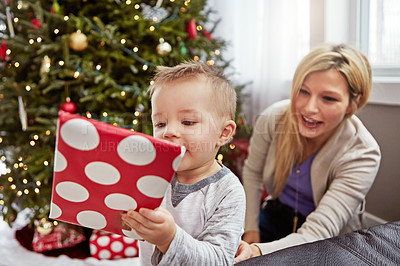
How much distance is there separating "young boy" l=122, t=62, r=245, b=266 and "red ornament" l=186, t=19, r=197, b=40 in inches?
47.3

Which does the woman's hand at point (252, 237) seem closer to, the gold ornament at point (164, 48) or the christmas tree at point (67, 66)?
the christmas tree at point (67, 66)

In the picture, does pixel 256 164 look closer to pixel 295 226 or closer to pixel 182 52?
pixel 295 226

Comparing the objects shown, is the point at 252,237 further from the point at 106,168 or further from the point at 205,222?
the point at 106,168

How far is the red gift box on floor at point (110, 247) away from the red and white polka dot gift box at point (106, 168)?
1266 mm

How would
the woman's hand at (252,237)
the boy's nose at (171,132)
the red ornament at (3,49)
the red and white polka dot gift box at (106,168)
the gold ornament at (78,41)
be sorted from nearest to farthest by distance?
the red and white polka dot gift box at (106,168)
the boy's nose at (171,132)
the woman's hand at (252,237)
the gold ornament at (78,41)
the red ornament at (3,49)

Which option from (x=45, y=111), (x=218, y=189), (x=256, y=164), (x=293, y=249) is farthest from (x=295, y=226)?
(x=45, y=111)

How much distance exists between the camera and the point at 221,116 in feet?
2.15

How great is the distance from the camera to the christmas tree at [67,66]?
165 centimetres

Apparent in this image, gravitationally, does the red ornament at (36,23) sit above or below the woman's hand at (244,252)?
above

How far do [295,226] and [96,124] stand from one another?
1062mm

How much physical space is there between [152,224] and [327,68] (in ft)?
2.65

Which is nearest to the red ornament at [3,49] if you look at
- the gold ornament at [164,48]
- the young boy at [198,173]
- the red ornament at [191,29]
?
the gold ornament at [164,48]

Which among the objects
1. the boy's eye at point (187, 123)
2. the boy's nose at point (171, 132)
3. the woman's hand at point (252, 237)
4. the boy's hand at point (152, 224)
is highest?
the boy's eye at point (187, 123)

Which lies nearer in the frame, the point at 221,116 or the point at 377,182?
the point at 221,116
